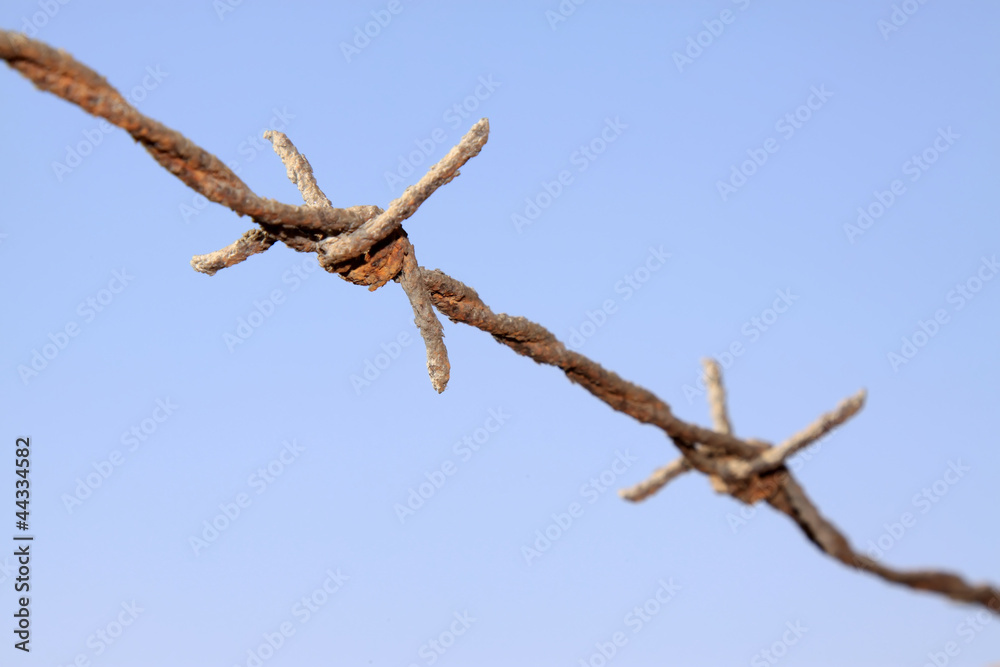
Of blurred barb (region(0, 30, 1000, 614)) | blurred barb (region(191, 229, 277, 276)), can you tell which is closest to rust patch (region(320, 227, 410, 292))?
blurred barb (region(0, 30, 1000, 614))

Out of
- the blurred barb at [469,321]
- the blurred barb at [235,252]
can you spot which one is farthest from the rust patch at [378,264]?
the blurred barb at [235,252]

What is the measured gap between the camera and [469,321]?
3209 millimetres

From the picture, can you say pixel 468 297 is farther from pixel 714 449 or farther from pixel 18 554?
pixel 18 554

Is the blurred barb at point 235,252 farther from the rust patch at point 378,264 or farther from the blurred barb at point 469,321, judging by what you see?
the rust patch at point 378,264

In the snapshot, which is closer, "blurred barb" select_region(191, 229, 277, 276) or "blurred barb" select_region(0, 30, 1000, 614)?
"blurred barb" select_region(0, 30, 1000, 614)

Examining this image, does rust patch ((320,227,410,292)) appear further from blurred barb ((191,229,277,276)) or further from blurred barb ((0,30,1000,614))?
blurred barb ((191,229,277,276))

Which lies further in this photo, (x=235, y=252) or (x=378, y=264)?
(x=235, y=252)

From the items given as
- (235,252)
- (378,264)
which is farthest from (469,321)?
(235,252)

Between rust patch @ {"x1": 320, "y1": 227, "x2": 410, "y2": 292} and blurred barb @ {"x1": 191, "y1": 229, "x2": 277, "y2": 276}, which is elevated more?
rust patch @ {"x1": 320, "y1": 227, "x2": 410, "y2": 292}

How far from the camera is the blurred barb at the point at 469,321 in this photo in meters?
2.59

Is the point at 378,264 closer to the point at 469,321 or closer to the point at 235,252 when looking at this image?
the point at 469,321

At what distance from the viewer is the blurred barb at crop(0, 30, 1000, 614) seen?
2.59 metres

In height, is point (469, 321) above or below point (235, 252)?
above

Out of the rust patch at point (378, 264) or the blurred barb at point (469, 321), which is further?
the rust patch at point (378, 264)
